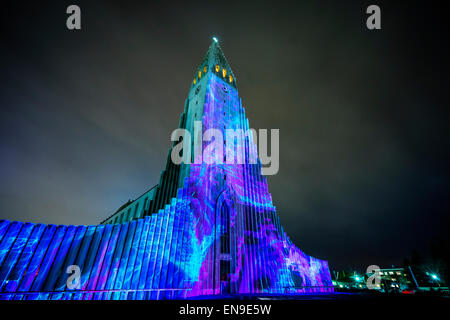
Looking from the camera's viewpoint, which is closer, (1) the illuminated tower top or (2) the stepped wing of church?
(2) the stepped wing of church

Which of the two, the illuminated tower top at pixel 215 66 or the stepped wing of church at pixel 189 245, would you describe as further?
the illuminated tower top at pixel 215 66

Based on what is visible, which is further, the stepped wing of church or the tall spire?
the tall spire

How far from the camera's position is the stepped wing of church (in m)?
10.3

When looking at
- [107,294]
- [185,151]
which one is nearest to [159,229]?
[107,294]

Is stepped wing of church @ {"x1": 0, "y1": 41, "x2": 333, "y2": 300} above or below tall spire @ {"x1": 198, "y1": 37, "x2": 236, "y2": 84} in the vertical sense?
below

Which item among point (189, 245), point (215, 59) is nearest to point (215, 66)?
point (215, 59)

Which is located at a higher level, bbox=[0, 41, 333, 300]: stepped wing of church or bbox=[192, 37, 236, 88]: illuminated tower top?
bbox=[192, 37, 236, 88]: illuminated tower top

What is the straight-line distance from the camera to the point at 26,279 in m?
9.66

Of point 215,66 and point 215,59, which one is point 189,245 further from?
point 215,59

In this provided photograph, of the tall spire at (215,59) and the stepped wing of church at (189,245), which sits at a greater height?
the tall spire at (215,59)

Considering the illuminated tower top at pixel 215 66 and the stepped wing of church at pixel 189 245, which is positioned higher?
the illuminated tower top at pixel 215 66

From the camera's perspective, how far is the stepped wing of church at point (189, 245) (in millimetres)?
10258

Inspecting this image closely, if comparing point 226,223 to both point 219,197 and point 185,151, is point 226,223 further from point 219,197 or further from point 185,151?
point 185,151
